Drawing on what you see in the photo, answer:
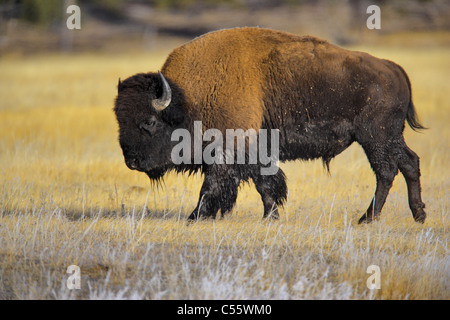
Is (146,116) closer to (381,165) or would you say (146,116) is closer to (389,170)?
(381,165)

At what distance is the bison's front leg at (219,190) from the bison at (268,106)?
0.01 m

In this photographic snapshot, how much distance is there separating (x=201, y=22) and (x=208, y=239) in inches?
1521

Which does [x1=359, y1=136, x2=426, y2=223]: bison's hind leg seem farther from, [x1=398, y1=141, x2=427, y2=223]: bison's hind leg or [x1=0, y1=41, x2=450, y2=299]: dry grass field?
[x1=0, y1=41, x2=450, y2=299]: dry grass field

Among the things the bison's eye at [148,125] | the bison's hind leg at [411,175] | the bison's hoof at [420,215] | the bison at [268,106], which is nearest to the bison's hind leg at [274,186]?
the bison at [268,106]

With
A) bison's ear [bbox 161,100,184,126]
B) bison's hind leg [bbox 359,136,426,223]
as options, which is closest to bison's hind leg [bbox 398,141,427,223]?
bison's hind leg [bbox 359,136,426,223]

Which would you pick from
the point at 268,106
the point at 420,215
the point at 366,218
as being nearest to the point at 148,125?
the point at 268,106

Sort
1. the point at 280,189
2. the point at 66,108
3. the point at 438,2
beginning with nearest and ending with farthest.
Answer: the point at 280,189
the point at 66,108
the point at 438,2

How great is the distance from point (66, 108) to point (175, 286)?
42.3 ft

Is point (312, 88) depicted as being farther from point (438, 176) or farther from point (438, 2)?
point (438, 2)

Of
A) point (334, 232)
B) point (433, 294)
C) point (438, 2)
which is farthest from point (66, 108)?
point (438, 2)

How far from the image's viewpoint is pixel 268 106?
6.26 m

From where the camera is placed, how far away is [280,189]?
6.33 metres

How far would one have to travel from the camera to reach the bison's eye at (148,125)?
6016 millimetres

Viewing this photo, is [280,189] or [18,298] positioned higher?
[280,189]
